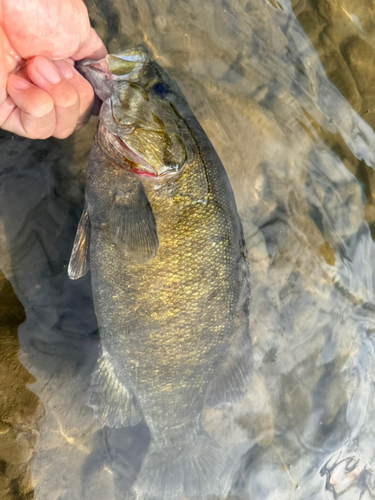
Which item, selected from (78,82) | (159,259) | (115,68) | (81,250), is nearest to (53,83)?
(78,82)

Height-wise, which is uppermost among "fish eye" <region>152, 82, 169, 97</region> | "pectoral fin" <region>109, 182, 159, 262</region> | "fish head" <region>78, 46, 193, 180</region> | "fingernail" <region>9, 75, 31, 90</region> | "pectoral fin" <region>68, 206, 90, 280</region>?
"fish eye" <region>152, 82, 169, 97</region>

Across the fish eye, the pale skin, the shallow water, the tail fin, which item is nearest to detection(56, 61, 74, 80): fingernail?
the pale skin

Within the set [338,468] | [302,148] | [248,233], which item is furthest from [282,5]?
[338,468]

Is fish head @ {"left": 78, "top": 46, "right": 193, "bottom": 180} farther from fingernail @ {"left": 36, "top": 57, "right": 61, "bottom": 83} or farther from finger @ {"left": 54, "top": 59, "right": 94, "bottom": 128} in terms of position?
fingernail @ {"left": 36, "top": 57, "right": 61, "bottom": 83}

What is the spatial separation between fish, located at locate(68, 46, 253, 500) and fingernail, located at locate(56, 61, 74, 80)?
Result: 0.09 meters

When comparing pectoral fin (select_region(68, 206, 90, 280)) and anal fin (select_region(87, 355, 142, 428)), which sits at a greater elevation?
pectoral fin (select_region(68, 206, 90, 280))

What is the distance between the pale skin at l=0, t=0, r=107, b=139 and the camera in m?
1.64

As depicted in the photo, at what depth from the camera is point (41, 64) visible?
170cm

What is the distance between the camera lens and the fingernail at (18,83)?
169cm

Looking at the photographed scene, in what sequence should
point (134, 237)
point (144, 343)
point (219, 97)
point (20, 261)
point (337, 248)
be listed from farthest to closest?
1. point (337, 248)
2. point (219, 97)
3. point (20, 261)
4. point (144, 343)
5. point (134, 237)

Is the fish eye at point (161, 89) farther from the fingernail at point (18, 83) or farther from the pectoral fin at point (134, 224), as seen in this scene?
the fingernail at point (18, 83)

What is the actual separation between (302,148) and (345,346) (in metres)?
1.81

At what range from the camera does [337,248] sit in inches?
113

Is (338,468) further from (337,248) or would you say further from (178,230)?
(178,230)
